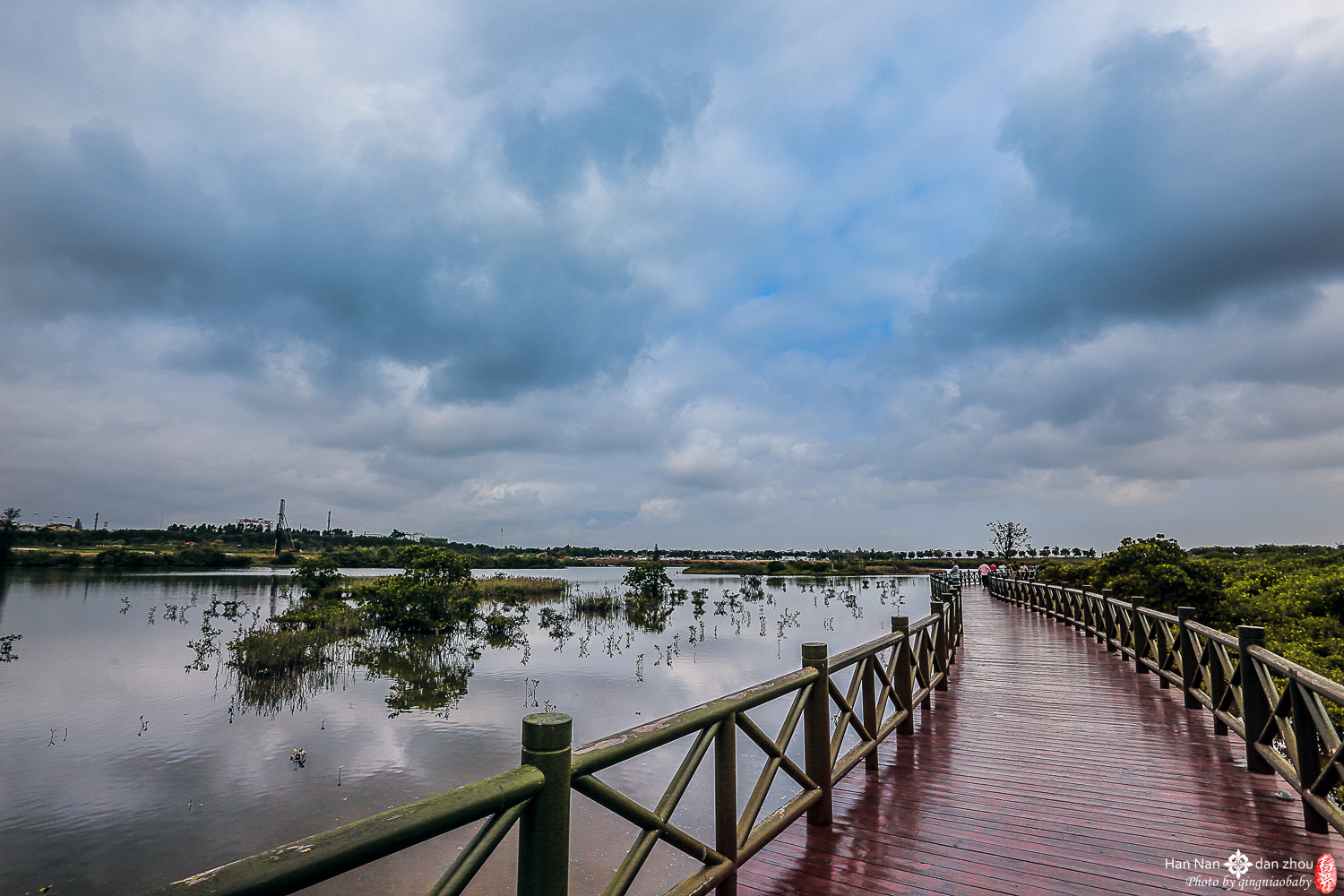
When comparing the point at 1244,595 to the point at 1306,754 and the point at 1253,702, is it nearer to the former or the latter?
the point at 1253,702

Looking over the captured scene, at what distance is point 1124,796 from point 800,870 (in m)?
3.32

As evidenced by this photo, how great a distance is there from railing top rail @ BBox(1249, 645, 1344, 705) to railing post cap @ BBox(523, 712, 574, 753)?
4.89 metres

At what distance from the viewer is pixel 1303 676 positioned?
4.54 m

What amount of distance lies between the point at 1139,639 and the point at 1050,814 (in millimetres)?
8037

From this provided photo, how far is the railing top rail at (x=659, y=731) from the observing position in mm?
2602

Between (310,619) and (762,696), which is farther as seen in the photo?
(310,619)

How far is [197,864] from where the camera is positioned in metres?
6.76

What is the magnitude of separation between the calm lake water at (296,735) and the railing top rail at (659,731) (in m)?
4.03

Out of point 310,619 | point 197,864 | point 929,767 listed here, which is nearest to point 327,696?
point 197,864

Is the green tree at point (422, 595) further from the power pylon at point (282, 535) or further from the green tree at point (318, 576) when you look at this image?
the power pylon at point (282, 535)

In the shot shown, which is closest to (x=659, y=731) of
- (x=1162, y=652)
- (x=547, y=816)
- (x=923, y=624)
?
(x=547, y=816)

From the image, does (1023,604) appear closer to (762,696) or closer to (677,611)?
(677,611)

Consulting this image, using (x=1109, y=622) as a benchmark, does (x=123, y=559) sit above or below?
below

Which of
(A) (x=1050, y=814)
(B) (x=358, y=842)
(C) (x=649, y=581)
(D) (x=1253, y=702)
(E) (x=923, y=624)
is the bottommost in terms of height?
(C) (x=649, y=581)
